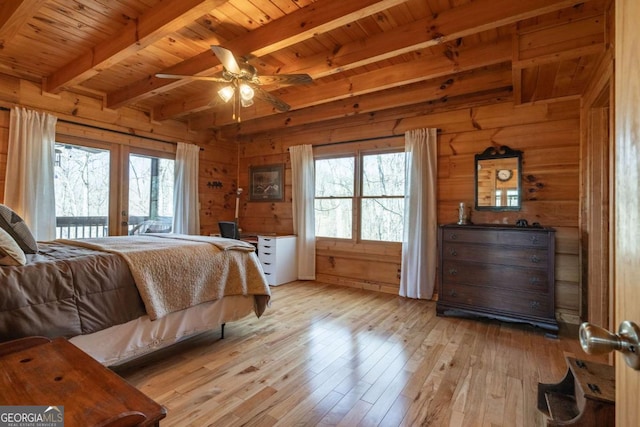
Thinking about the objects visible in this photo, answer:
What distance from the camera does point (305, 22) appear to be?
224cm

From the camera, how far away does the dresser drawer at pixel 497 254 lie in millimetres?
2828

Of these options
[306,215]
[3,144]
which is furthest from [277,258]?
[3,144]

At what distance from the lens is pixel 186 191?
4758 millimetres

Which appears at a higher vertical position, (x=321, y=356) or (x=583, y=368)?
(x=583, y=368)

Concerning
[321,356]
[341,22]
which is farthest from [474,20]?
[321,356]

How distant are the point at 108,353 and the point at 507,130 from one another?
4.14 metres

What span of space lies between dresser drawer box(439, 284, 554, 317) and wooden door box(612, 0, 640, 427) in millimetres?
2633

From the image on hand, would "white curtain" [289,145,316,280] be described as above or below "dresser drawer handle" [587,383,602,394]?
above

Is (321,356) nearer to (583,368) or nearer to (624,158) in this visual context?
(583,368)

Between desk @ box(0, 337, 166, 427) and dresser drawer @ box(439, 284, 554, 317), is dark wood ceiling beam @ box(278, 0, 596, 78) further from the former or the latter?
desk @ box(0, 337, 166, 427)

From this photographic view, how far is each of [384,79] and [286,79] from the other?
49.0 inches

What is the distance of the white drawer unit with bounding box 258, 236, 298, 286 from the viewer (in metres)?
4.52

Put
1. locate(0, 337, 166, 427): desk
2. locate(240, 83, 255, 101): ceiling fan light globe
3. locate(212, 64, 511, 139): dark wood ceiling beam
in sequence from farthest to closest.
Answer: locate(212, 64, 511, 139): dark wood ceiling beam
locate(240, 83, 255, 101): ceiling fan light globe
locate(0, 337, 166, 427): desk

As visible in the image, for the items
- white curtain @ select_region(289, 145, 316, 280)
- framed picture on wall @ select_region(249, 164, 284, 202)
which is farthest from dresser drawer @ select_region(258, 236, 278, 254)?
framed picture on wall @ select_region(249, 164, 284, 202)
